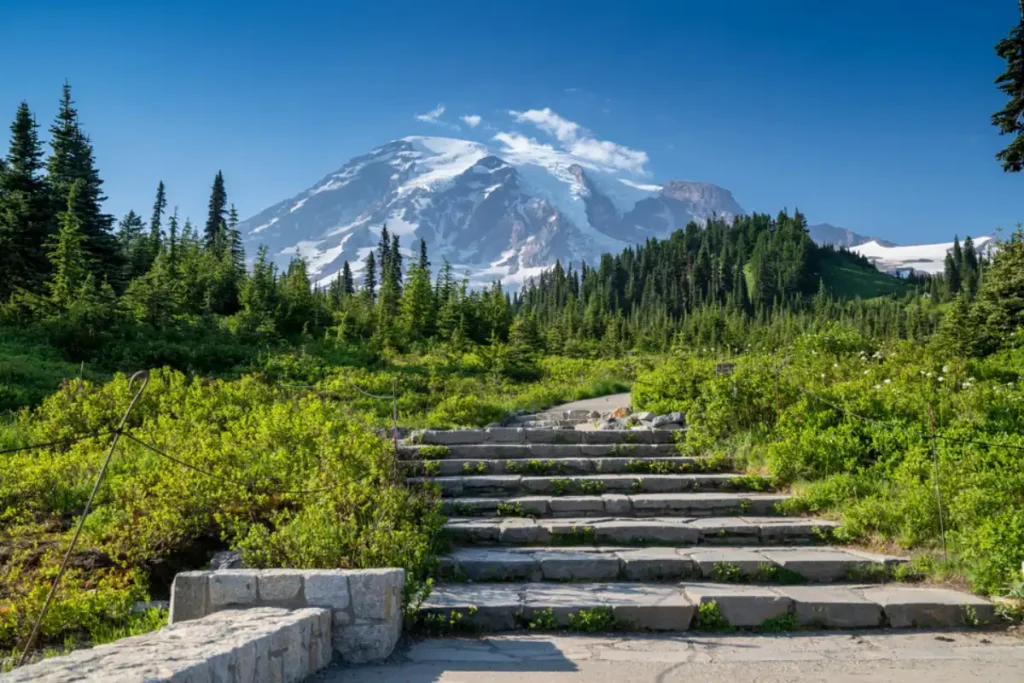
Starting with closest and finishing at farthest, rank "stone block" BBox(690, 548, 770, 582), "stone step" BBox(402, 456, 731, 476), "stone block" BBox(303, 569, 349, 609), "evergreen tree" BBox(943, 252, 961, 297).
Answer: "stone block" BBox(303, 569, 349, 609)
"stone block" BBox(690, 548, 770, 582)
"stone step" BBox(402, 456, 731, 476)
"evergreen tree" BBox(943, 252, 961, 297)

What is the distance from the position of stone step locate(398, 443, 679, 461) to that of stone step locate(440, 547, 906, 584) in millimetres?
2590

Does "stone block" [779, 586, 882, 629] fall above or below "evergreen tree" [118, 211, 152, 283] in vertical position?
below

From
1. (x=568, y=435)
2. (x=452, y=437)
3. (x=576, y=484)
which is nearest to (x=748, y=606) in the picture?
(x=576, y=484)

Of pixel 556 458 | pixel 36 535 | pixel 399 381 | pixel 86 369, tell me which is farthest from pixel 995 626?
pixel 86 369

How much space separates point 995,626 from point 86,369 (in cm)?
1601

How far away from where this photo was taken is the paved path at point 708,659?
400 centimetres

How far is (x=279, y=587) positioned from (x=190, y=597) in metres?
0.61

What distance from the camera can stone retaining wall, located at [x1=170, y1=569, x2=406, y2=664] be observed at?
166 inches

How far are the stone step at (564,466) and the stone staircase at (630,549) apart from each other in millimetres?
17

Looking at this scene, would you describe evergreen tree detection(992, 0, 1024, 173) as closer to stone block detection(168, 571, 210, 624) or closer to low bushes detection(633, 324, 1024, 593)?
low bushes detection(633, 324, 1024, 593)

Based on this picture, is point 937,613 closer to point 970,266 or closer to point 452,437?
point 452,437

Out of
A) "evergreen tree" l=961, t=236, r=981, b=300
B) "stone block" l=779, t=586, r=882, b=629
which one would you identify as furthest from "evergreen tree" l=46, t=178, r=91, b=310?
"evergreen tree" l=961, t=236, r=981, b=300

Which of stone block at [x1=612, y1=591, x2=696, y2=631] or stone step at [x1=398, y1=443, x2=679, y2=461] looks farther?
stone step at [x1=398, y1=443, x2=679, y2=461]

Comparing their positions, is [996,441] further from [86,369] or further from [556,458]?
[86,369]
